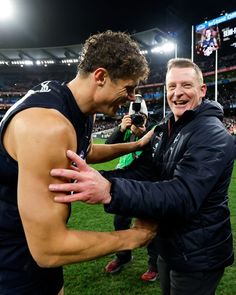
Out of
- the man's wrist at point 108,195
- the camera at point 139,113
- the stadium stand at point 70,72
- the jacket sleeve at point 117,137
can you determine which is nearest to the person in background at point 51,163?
the man's wrist at point 108,195

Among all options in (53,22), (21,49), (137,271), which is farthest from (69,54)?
(137,271)

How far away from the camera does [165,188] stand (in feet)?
5.41

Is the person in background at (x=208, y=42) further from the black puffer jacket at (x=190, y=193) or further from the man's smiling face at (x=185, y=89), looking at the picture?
the black puffer jacket at (x=190, y=193)

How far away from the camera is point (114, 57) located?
1.93 metres

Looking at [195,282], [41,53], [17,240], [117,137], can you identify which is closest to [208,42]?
[117,137]

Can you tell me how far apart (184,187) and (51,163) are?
67cm

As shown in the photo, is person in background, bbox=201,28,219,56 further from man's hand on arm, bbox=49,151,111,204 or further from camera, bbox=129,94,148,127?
man's hand on arm, bbox=49,151,111,204

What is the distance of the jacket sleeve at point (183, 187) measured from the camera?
1621 millimetres

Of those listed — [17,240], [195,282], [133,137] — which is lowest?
[195,282]

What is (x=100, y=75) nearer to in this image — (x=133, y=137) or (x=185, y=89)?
(x=185, y=89)

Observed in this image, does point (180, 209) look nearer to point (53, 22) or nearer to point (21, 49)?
point (53, 22)

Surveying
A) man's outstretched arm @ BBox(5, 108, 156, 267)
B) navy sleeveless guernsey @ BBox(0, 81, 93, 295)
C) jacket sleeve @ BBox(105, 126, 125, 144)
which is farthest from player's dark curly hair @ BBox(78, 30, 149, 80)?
jacket sleeve @ BBox(105, 126, 125, 144)

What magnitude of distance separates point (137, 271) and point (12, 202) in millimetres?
2751

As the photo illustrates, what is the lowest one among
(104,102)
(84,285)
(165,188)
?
(84,285)
